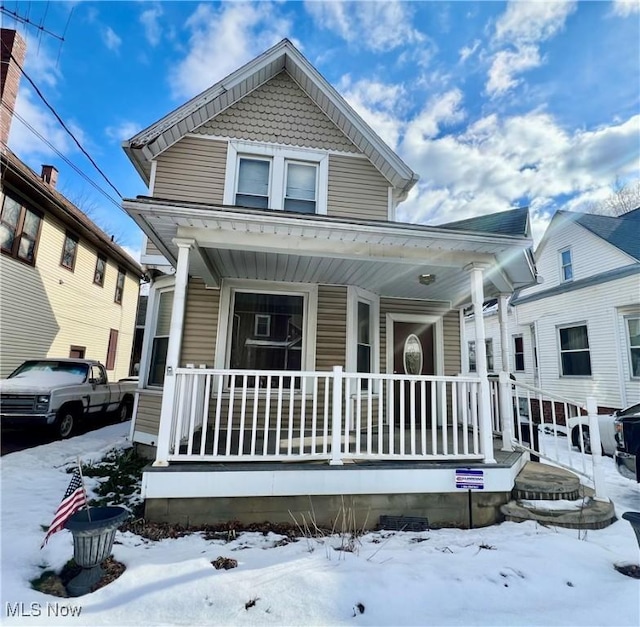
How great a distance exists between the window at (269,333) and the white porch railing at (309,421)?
342mm

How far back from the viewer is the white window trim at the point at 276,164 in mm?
6590

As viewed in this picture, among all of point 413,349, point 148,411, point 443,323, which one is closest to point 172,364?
point 148,411

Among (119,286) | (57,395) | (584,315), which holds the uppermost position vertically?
(119,286)

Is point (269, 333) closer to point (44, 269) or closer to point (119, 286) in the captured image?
point (44, 269)

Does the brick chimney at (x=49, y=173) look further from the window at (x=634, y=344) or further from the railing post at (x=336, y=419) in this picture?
the window at (x=634, y=344)

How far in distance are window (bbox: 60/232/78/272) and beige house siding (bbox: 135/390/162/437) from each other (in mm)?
8087

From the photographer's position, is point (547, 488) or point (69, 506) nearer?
point (69, 506)

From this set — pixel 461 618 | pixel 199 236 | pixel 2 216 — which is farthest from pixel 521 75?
pixel 2 216

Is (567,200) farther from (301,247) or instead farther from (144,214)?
(144,214)

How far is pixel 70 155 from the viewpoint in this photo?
1010 centimetres

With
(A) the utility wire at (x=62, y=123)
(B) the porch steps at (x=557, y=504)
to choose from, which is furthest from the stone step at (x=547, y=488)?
(A) the utility wire at (x=62, y=123)

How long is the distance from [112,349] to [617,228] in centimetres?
1940

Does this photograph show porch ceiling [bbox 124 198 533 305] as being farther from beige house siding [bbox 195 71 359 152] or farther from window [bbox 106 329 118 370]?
window [bbox 106 329 118 370]

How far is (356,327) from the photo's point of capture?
624cm
